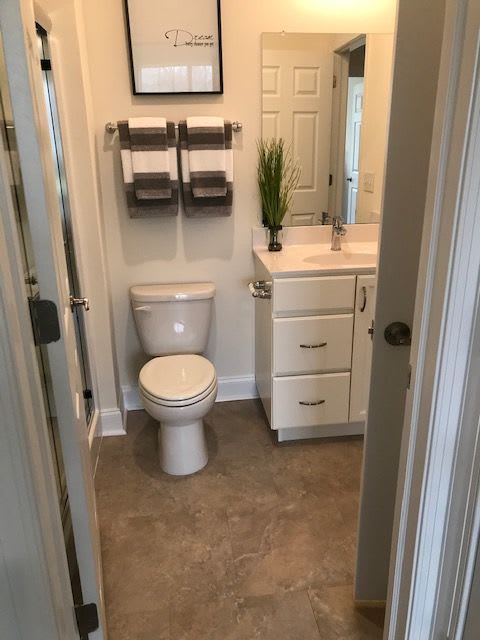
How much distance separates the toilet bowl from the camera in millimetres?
2053

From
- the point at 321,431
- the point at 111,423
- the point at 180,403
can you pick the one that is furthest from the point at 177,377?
the point at 321,431

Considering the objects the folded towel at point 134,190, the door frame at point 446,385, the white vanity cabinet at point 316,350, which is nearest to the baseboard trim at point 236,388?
the white vanity cabinet at point 316,350

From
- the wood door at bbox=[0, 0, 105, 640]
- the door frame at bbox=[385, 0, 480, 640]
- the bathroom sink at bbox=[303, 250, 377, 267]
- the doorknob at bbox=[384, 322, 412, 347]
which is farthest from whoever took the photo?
the bathroom sink at bbox=[303, 250, 377, 267]

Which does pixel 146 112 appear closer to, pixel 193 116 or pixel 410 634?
pixel 193 116

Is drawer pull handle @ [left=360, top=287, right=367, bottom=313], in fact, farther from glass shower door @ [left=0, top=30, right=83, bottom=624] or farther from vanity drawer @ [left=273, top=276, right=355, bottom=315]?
glass shower door @ [left=0, top=30, right=83, bottom=624]

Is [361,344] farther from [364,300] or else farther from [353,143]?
[353,143]

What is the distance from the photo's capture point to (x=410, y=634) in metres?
1.09

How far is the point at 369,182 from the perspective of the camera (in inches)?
102

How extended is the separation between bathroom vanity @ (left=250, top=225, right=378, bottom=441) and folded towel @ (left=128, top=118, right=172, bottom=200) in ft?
1.97

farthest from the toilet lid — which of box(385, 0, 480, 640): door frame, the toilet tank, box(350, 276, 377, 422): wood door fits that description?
box(385, 0, 480, 640): door frame

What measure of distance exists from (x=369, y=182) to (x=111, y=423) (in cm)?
183

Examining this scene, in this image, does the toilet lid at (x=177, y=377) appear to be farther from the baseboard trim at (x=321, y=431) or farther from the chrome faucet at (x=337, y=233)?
the chrome faucet at (x=337, y=233)

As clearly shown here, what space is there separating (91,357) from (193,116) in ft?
4.12

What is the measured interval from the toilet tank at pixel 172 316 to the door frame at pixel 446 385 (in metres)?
1.56
